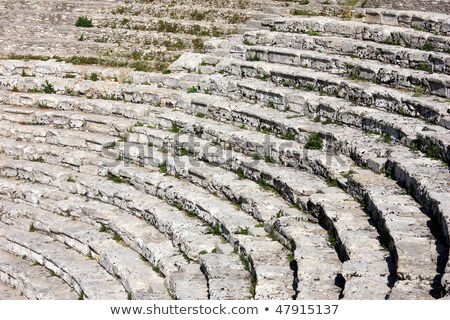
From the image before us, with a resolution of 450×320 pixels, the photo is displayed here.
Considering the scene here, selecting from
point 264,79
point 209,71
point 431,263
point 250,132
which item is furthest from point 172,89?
point 431,263

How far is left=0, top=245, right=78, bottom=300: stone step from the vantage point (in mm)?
11438

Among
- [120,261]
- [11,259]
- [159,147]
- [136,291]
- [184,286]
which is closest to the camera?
[184,286]

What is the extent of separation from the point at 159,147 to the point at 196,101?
1101mm

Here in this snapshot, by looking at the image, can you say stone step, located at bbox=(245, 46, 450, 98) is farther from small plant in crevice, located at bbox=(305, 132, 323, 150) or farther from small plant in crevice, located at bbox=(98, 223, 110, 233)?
small plant in crevice, located at bbox=(98, 223, 110, 233)

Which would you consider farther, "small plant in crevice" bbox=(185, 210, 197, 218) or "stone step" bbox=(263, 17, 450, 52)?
"stone step" bbox=(263, 17, 450, 52)

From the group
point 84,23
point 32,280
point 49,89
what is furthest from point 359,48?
point 84,23

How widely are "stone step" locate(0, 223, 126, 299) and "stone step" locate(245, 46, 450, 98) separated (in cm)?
504

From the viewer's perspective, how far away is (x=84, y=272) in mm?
11430

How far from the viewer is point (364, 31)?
14344 millimetres

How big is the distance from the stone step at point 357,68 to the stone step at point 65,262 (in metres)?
5.04

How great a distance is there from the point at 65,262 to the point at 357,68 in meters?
5.41

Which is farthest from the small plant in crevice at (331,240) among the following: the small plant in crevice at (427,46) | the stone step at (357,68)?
the small plant in crevice at (427,46)

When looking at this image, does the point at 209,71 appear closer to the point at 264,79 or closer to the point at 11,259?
Answer: the point at 264,79

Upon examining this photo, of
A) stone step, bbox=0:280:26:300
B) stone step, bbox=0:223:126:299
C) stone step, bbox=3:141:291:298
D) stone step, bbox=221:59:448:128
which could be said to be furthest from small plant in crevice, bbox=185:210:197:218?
stone step, bbox=221:59:448:128
